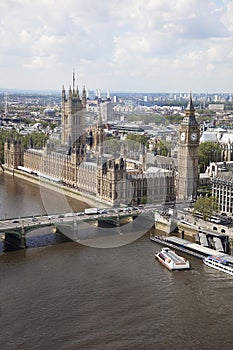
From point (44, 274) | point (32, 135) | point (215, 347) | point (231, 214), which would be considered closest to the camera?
point (215, 347)

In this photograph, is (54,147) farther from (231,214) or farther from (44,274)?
(44,274)

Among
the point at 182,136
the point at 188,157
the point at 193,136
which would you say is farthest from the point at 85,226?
the point at 193,136

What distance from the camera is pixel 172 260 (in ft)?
109

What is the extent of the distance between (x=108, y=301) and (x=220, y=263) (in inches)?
353

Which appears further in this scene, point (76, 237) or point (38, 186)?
point (38, 186)

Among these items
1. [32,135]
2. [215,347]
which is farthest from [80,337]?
[32,135]

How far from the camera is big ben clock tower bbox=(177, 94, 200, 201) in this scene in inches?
2013

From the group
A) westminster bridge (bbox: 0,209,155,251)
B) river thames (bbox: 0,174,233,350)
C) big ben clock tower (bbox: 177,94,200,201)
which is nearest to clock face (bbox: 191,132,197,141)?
big ben clock tower (bbox: 177,94,200,201)

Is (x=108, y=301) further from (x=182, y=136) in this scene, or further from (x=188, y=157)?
(x=182, y=136)

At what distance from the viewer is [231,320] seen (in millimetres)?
26391

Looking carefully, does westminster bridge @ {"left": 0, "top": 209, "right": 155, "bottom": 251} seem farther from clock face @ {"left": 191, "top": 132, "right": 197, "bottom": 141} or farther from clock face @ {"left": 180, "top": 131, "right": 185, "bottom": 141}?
clock face @ {"left": 191, "top": 132, "right": 197, "bottom": 141}

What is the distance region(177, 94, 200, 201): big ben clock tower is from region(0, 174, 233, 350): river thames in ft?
47.5

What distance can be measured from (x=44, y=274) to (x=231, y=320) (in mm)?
11825

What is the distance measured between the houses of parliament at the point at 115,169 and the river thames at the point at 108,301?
1215 centimetres
